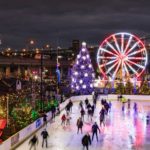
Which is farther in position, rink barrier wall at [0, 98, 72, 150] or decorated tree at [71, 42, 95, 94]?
decorated tree at [71, 42, 95, 94]

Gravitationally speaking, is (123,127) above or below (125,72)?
below

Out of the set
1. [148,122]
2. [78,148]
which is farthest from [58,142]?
[148,122]

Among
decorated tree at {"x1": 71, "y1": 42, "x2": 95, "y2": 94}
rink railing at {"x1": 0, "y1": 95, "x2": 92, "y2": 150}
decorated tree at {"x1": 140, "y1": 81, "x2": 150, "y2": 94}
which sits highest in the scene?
decorated tree at {"x1": 71, "y1": 42, "x2": 95, "y2": 94}

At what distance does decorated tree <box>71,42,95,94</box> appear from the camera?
2783 inches

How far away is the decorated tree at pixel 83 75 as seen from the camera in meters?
70.7

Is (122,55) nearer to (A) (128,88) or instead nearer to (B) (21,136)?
(A) (128,88)

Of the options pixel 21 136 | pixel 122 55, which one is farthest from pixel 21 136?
pixel 122 55

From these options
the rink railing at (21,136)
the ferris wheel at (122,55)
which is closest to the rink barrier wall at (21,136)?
the rink railing at (21,136)

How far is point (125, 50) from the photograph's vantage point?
6781 centimetres

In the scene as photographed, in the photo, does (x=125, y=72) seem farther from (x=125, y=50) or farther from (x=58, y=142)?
(x=58, y=142)

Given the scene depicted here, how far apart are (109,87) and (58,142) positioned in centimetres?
4889

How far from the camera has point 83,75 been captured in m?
70.6

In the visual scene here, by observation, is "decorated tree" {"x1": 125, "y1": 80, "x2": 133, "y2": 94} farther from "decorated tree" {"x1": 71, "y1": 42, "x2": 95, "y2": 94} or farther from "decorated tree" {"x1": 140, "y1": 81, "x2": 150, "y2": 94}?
"decorated tree" {"x1": 71, "y1": 42, "x2": 95, "y2": 94}

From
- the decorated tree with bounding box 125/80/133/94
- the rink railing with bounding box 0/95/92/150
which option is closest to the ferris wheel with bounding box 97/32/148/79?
the decorated tree with bounding box 125/80/133/94
